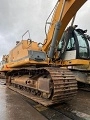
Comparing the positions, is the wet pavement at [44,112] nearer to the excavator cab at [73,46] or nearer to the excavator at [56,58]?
the excavator at [56,58]

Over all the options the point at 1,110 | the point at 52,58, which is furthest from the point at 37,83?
the point at 1,110

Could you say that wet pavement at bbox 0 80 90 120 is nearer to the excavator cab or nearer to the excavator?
the excavator

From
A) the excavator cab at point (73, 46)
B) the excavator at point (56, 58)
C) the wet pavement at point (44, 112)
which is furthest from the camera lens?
the excavator cab at point (73, 46)

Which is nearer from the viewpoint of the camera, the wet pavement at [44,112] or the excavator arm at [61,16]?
the wet pavement at [44,112]

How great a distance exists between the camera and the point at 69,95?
215 inches

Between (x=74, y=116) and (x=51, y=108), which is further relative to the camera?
(x=51, y=108)

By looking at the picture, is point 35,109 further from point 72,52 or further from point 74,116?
point 72,52

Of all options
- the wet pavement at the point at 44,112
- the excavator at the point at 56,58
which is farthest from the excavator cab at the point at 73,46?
the wet pavement at the point at 44,112

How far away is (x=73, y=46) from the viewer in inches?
314

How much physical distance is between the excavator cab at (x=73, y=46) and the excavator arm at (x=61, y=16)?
86 cm

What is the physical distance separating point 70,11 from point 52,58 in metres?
1.80

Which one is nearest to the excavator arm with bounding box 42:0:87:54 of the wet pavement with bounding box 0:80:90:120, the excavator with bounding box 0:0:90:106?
the excavator with bounding box 0:0:90:106

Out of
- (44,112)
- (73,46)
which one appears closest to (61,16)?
(73,46)

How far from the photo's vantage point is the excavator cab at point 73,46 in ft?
25.6
